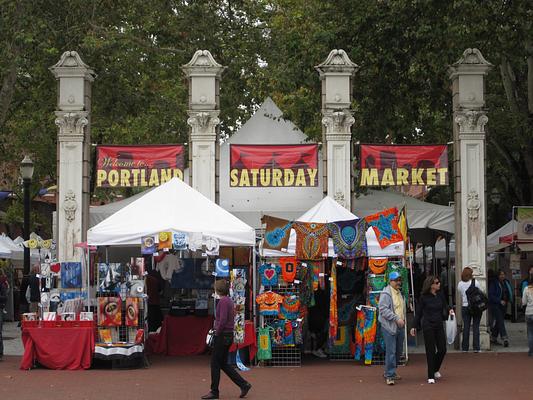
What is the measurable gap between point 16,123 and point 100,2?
936 centimetres

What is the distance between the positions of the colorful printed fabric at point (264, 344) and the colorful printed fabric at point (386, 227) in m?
2.65

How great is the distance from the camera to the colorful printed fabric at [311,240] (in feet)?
58.2

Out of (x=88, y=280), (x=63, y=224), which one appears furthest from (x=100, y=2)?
(x=88, y=280)

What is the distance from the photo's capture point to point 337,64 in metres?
21.3

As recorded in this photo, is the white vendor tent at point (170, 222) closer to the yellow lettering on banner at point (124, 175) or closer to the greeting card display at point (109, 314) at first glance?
the greeting card display at point (109, 314)

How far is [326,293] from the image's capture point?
771 inches

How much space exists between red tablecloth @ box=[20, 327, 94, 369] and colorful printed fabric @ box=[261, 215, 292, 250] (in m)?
3.56

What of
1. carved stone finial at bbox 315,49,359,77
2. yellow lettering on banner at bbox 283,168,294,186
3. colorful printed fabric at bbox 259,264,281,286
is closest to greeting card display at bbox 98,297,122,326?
colorful printed fabric at bbox 259,264,281,286

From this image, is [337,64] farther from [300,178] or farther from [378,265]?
[378,265]

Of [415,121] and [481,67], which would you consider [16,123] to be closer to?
[415,121]

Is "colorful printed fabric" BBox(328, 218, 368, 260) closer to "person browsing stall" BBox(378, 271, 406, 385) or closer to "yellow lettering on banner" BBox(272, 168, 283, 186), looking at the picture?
"person browsing stall" BBox(378, 271, 406, 385)

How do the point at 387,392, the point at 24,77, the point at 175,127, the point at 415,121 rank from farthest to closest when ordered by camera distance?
the point at 175,127 < the point at 24,77 < the point at 415,121 < the point at 387,392

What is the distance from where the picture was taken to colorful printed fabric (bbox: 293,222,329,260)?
17.7 metres

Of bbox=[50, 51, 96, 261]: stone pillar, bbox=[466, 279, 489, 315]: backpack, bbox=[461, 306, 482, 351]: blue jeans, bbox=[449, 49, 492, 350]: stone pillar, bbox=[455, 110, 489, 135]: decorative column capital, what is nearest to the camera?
bbox=[466, 279, 489, 315]: backpack
